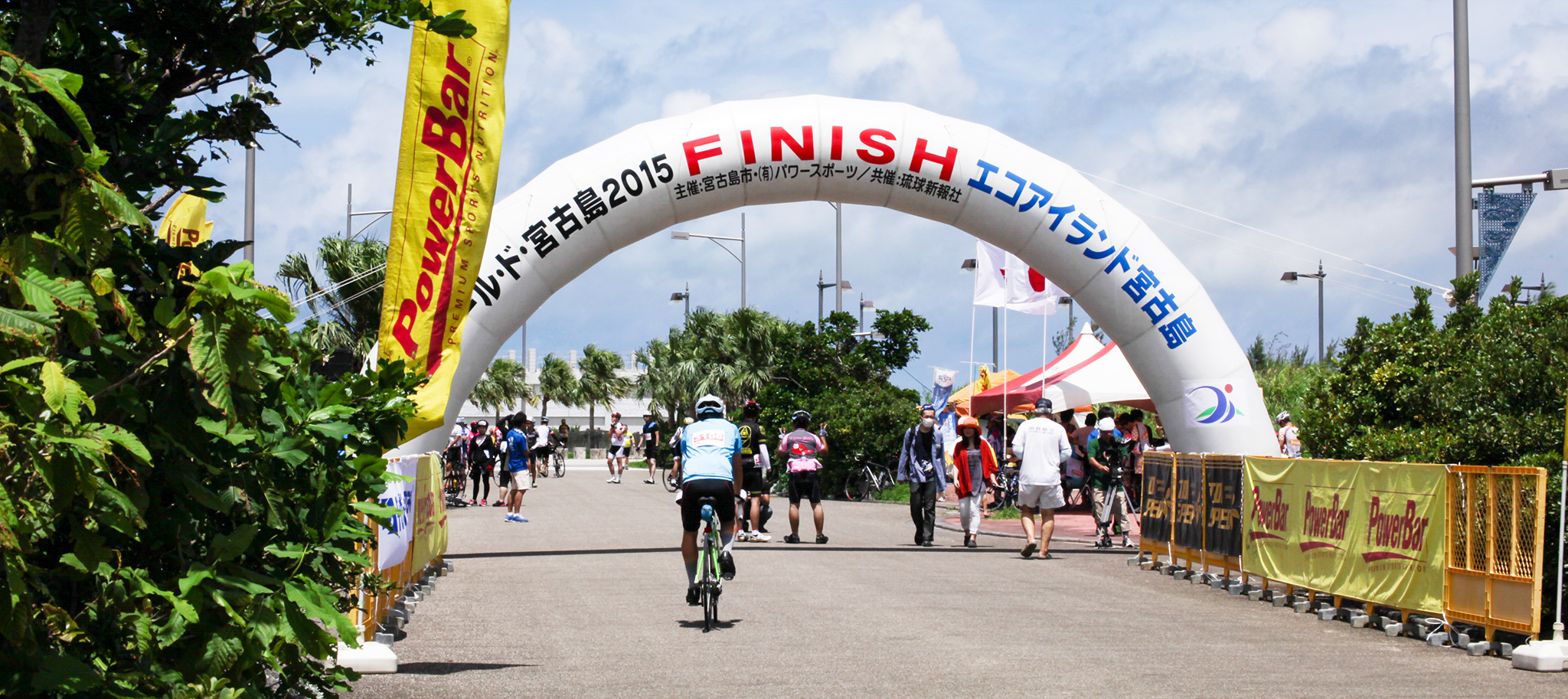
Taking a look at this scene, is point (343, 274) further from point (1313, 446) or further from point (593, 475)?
point (1313, 446)

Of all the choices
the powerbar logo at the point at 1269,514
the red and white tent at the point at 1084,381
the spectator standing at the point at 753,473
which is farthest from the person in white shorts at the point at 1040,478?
the red and white tent at the point at 1084,381

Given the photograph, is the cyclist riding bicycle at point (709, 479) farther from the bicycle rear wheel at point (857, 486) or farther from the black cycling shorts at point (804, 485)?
the bicycle rear wheel at point (857, 486)

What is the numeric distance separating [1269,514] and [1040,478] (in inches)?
138

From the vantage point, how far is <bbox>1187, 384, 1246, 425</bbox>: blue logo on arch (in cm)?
1443

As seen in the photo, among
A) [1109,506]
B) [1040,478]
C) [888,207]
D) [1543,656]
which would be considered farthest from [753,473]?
[1543,656]

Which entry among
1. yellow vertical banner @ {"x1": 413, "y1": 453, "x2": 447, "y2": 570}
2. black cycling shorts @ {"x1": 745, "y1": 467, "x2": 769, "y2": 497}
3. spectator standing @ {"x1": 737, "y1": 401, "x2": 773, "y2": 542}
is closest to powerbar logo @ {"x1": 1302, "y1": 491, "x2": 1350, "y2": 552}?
spectator standing @ {"x1": 737, "y1": 401, "x2": 773, "y2": 542}

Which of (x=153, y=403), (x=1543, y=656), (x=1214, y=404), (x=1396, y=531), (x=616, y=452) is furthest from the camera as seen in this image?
(x=616, y=452)

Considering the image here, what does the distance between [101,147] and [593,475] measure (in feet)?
121

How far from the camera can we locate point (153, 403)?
10.4ft

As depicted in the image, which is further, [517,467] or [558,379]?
[558,379]

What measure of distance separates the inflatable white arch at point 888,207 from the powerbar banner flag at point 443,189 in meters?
5.45

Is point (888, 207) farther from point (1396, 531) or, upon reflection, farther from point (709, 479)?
point (1396, 531)

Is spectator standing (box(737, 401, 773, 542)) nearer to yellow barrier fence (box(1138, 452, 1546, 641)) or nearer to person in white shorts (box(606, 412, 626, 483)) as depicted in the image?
yellow barrier fence (box(1138, 452, 1546, 641))

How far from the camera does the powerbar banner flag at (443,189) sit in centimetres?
716
